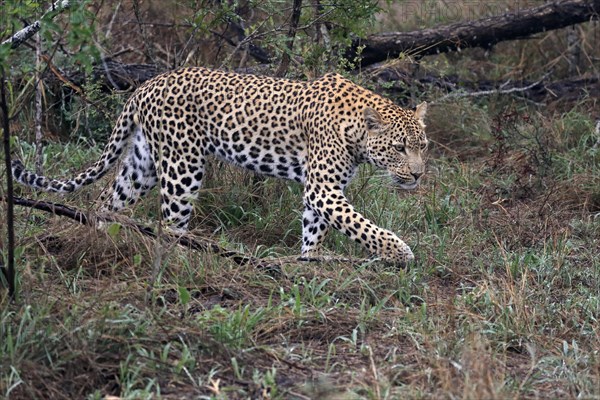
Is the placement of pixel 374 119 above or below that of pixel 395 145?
above

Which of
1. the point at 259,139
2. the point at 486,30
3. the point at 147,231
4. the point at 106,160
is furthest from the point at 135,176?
the point at 486,30

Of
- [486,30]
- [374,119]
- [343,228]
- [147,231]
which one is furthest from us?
[486,30]

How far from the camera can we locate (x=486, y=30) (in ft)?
39.7

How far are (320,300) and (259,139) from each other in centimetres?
215

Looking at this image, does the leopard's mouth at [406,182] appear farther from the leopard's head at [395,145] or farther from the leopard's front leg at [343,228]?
the leopard's front leg at [343,228]

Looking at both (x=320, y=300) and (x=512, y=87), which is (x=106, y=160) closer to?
(x=320, y=300)

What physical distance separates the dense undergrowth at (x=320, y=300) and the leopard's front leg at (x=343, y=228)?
0.16 meters

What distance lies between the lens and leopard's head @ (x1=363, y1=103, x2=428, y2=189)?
27.9 ft

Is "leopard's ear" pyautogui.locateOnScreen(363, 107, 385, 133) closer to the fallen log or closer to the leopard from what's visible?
the leopard

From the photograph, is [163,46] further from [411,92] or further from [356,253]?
[356,253]

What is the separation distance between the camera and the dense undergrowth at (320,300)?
5.77 m

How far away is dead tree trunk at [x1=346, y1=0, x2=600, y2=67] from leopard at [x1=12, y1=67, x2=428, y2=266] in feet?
9.03

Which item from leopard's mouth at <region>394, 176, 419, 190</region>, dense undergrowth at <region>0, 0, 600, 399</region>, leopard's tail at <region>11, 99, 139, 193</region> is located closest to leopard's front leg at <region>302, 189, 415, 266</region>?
dense undergrowth at <region>0, 0, 600, 399</region>

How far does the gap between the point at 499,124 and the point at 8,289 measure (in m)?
5.80
